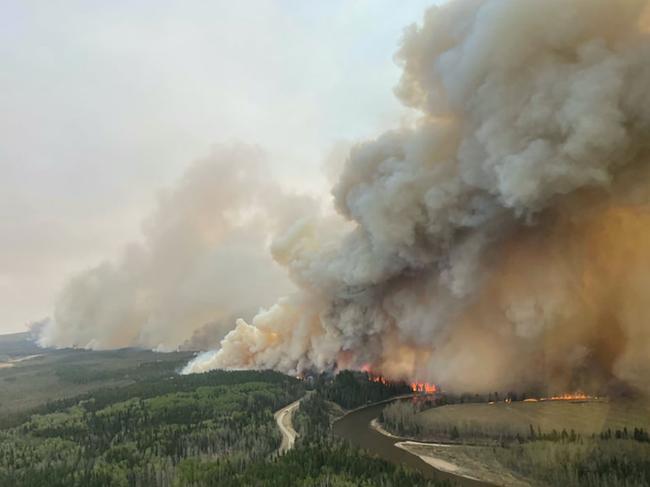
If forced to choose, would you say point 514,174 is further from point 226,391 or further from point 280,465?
point 226,391

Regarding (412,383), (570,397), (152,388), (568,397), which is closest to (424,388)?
(412,383)

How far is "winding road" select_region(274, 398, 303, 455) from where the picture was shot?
296 feet

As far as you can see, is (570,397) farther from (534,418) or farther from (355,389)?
(355,389)

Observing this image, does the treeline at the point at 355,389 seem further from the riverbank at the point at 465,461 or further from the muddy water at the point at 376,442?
the riverbank at the point at 465,461

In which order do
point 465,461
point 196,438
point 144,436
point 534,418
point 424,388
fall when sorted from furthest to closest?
1. point 424,388
2. point 144,436
3. point 196,438
4. point 534,418
5. point 465,461

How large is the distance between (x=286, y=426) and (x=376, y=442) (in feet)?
65.3

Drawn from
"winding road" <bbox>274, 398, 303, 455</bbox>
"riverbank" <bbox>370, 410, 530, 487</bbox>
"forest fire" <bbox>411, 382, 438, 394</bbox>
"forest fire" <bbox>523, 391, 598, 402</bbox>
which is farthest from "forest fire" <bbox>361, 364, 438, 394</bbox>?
"riverbank" <bbox>370, 410, 530, 487</bbox>

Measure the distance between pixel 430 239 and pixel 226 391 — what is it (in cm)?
6189

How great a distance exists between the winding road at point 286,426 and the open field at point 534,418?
76.3 ft

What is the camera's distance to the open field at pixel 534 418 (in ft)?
270

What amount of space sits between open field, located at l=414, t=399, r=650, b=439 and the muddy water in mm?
8624

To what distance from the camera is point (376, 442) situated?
93.7m

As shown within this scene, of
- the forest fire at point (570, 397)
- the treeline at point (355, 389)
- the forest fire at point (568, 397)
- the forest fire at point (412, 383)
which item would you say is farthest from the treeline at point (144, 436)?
the forest fire at point (570, 397)

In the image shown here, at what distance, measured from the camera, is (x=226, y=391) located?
13038 cm
